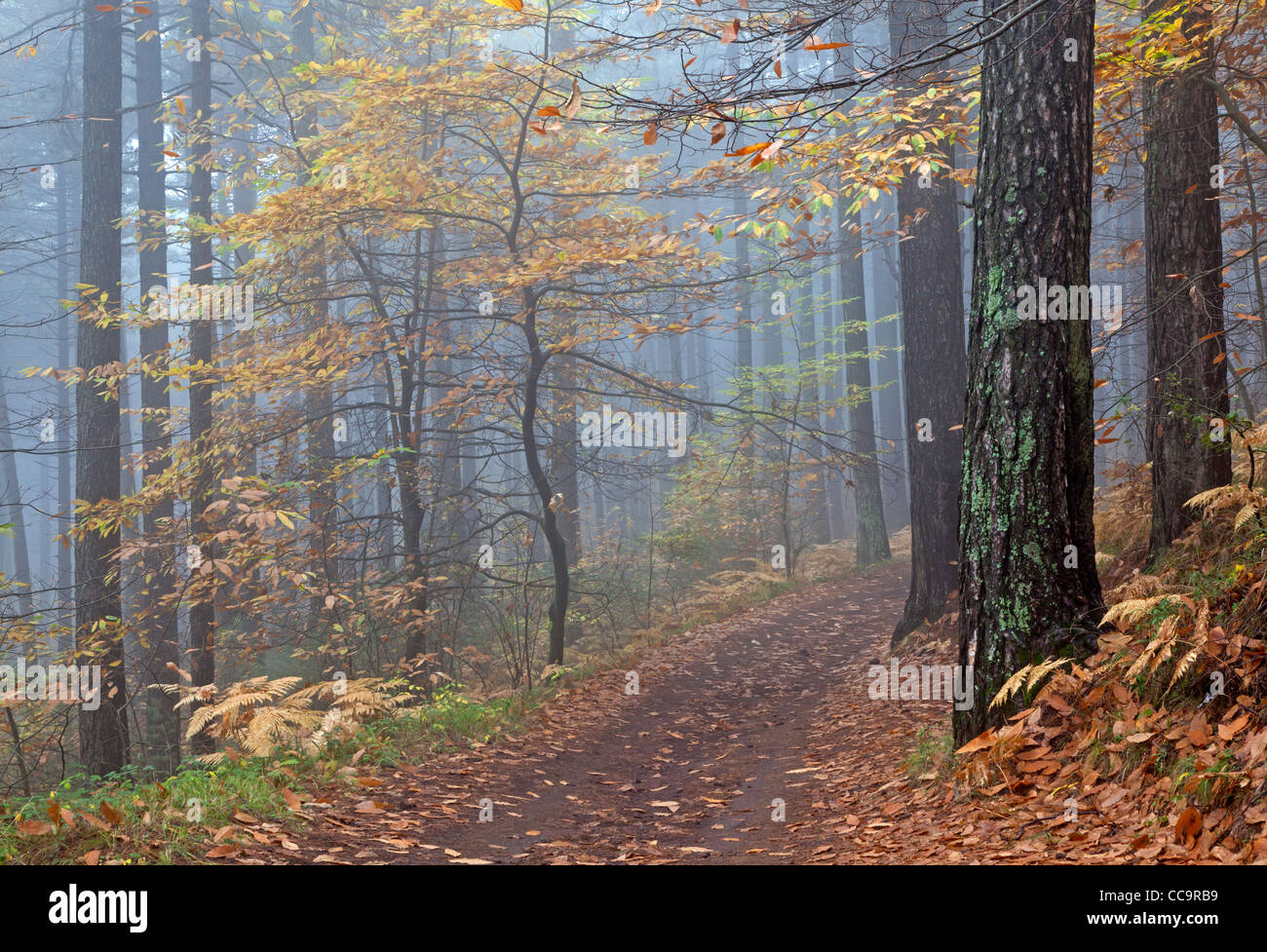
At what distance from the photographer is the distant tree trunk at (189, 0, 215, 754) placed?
9.77 m

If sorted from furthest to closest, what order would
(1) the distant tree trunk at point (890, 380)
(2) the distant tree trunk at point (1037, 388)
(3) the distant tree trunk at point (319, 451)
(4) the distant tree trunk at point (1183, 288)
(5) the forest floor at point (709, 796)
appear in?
1. (1) the distant tree trunk at point (890, 380)
2. (3) the distant tree trunk at point (319, 451)
3. (4) the distant tree trunk at point (1183, 288)
4. (2) the distant tree trunk at point (1037, 388)
5. (5) the forest floor at point (709, 796)

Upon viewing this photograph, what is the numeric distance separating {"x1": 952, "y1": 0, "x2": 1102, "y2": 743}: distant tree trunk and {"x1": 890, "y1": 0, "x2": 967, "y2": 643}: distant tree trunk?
15.0 ft

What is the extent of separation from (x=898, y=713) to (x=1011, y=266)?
14.0 feet

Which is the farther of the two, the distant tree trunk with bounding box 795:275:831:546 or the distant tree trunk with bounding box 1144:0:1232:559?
the distant tree trunk with bounding box 795:275:831:546

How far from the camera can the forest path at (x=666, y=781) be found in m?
4.93

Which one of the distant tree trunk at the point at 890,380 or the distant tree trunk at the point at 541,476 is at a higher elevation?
the distant tree trunk at the point at 890,380

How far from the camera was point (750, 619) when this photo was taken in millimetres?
14438

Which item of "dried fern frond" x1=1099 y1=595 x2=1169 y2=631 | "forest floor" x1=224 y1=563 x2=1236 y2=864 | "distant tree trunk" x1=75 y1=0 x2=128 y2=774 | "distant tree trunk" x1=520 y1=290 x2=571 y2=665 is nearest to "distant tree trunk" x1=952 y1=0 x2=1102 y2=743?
"dried fern frond" x1=1099 y1=595 x2=1169 y2=631
